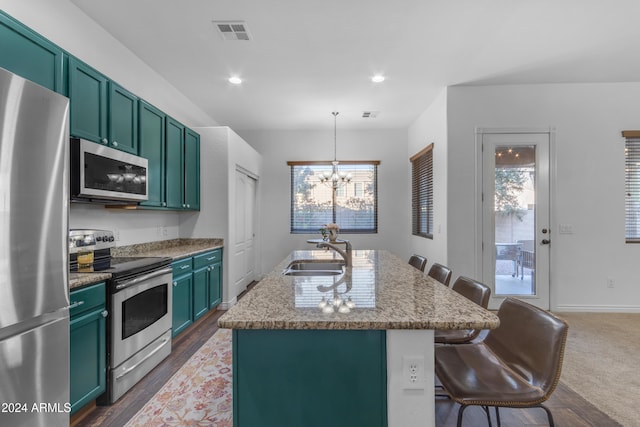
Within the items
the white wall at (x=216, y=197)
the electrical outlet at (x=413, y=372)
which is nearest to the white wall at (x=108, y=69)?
the white wall at (x=216, y=197)

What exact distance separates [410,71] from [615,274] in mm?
3595

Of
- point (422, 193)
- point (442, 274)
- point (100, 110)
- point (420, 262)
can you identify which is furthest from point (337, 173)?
point (100, 110)

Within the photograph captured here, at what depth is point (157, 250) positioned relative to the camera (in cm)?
356

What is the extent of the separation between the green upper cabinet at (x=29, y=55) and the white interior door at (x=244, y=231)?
9.49 feet

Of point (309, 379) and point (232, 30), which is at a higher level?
point (232, 30)

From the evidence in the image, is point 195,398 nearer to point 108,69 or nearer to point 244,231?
point 108,69

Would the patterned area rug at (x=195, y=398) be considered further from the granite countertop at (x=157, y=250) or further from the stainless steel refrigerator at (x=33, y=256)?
the granite countertop at (x=157, y=250)

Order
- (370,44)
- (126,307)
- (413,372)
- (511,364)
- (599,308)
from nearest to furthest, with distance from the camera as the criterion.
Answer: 1. (413,372)
2. (511,364)
3. (126,307)
4. (370,44)
5. (599,308)

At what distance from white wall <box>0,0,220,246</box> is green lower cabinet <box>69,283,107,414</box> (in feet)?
2.78

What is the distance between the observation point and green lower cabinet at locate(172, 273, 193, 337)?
9.94 feet

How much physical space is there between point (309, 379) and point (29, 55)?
227 centimetres

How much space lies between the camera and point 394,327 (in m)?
1.11

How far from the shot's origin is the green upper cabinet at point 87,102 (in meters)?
2.10

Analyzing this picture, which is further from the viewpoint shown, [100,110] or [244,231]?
[244,231]
